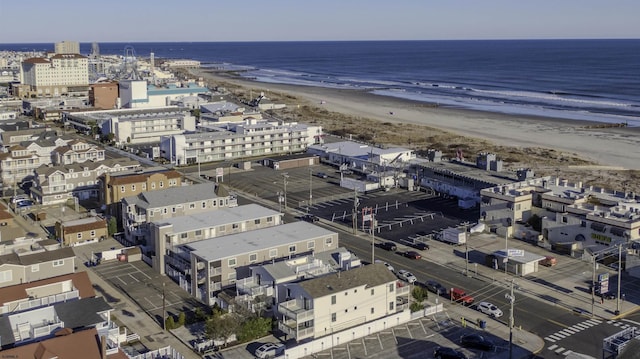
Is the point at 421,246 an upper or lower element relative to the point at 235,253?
lower

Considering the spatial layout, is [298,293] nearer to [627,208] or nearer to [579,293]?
[579,293]

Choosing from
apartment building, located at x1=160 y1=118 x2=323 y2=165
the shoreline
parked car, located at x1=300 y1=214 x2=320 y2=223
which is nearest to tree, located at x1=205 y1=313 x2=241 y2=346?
parked car, located at x1=300 y1=214 x2=320 y2=223

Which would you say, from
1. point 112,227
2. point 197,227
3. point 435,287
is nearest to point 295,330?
point 435,287

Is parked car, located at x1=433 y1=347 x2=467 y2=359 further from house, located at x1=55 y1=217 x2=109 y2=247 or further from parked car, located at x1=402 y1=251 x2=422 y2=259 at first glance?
house, located at x1=55 y1=217 x2=109 y2=247

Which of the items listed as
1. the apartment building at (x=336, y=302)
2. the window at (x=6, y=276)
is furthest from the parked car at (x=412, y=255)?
the window at (x=6, y=276)

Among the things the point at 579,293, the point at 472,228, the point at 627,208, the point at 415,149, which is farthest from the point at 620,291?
the point at 415,149

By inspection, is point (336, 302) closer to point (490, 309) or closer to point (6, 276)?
point (490, 309)
